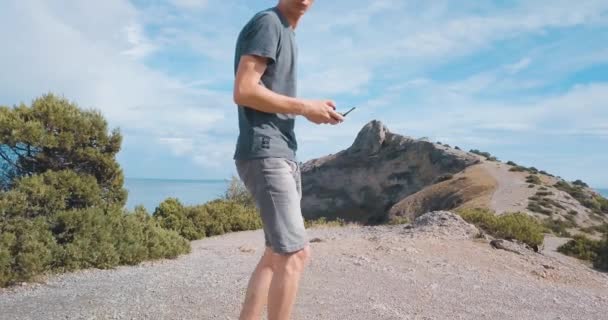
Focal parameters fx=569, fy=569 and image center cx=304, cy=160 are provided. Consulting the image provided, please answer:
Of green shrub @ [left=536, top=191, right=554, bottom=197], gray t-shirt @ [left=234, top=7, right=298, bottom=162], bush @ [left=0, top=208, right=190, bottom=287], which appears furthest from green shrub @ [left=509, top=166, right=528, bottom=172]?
gray t-shirt @ [left=234, top=7, right=298, bottom=162]

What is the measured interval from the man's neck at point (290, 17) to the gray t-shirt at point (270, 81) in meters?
0.05

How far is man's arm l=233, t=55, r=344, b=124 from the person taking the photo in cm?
308

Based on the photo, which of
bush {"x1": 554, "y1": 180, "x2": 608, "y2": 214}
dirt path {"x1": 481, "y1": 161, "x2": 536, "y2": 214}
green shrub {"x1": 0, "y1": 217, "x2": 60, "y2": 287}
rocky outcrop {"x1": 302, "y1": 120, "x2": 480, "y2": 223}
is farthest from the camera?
rocky outcrop {"x1": 302, "y1": 120, "x2": 480, "y2": 223}

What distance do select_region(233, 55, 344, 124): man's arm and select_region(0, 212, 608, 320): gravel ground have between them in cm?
256

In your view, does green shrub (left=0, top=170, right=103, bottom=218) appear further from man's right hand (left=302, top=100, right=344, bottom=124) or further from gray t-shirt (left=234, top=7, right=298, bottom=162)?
man's right hand (left=302, top=100, right=344, bottom=124)

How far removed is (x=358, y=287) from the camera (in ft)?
21.2

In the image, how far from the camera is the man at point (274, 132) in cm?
312

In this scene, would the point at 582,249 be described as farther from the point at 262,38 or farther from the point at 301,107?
the point at 262,38

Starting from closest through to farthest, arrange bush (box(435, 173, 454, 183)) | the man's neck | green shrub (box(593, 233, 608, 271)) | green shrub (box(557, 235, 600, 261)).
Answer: the man's neck, green shrub (box(593, 233, 608, 271)), green shrub (box(557, 235, 600, 261)), bush (box(435, 173, 454, 183))

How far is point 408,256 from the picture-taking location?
866cm

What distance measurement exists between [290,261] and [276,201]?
14.1 inches

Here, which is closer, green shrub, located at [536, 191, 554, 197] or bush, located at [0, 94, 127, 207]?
bush, located at [0, 94, 127, 207]

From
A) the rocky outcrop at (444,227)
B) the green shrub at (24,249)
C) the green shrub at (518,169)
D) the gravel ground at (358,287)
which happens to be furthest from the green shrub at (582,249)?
the green shrub at (518,169)

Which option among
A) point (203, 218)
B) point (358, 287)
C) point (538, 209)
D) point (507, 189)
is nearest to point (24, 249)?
point (358, 287)
